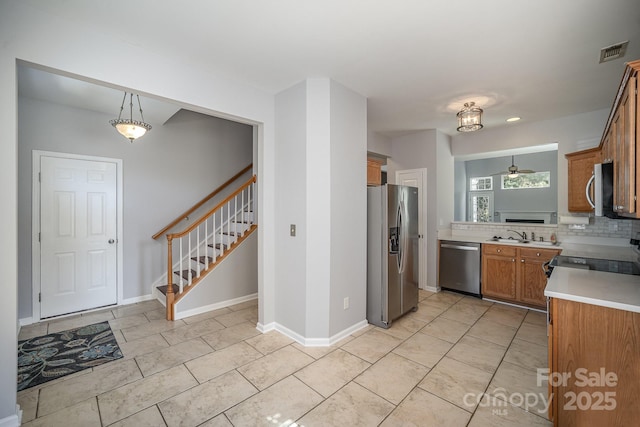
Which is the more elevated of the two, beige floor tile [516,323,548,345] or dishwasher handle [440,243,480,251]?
dishwasher handle [440,243,480,251]

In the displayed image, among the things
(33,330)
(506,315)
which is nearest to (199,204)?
(33,330)

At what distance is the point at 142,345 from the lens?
2.81 metres

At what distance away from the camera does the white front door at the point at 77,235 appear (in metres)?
3.48

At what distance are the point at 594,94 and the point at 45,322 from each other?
7.18m

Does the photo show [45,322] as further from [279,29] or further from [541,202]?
[541,202]

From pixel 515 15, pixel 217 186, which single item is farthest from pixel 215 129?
pixel 515 15

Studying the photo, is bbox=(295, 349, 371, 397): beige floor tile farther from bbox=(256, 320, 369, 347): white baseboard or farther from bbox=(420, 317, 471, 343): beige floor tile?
bbox=(420, 317, 471, 343): beige floor tile

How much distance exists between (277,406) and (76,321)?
3.11 m

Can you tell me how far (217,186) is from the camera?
492cm

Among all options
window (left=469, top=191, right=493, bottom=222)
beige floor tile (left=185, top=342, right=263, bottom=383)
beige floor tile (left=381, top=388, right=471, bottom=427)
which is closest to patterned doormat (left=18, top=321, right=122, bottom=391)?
beige floor tile (left=185, top=342, right=263, bottom=383)

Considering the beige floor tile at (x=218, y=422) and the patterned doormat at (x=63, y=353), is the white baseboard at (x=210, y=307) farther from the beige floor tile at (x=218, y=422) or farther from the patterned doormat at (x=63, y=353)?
the beige floor tile at (x=218, y=422)

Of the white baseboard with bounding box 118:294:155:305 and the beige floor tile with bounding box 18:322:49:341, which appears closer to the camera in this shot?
the beige floor tile with bounding box 18:322:49:341

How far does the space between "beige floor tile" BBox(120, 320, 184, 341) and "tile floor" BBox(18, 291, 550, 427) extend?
0.01 meters

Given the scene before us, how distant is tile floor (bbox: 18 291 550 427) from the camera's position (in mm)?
1865
